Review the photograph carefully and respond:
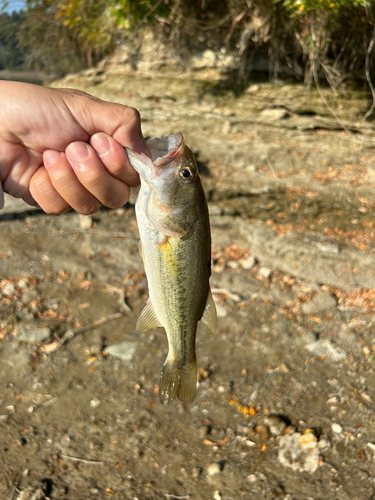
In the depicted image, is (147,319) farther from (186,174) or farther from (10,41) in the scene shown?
(10,41)

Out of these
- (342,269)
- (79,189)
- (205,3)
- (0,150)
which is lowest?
(342,269)

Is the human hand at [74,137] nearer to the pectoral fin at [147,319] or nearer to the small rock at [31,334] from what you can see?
the pectoral fin at [147,319]

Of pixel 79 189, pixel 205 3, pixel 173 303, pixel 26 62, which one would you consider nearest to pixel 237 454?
pixel 173 303

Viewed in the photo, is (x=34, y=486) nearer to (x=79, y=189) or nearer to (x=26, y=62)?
(x=79, y=189)

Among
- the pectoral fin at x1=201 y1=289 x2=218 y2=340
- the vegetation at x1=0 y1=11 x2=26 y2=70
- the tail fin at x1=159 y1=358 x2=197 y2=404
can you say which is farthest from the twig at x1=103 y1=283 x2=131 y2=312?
the vegetation at x1=0 y1=11 x2=26 y2=70

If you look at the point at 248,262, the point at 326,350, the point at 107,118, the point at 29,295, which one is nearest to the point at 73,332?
the point at 29,295

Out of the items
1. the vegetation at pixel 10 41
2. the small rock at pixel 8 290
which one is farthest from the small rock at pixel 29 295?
the vegetation at pixel 10 41

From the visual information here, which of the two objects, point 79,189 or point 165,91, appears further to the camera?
point 165,91

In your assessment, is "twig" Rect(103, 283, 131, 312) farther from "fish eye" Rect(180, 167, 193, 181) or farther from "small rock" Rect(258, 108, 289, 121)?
"small rock" Rect(258, 108, 289, 121)
